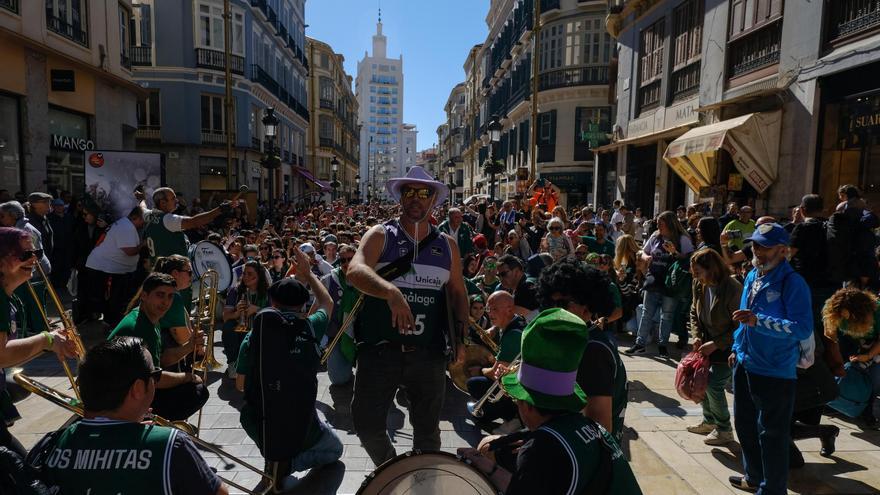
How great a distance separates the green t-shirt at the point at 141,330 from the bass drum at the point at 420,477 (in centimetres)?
216

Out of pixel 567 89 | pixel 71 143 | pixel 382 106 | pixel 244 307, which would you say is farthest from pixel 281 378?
pixel 382 106

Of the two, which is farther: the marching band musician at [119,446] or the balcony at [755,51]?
the balcony at [755,51]

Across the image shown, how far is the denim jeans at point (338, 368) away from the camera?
20.6ft

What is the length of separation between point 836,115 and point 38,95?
18390 mm

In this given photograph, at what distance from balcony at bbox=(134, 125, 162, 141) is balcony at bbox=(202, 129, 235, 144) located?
6.83ft

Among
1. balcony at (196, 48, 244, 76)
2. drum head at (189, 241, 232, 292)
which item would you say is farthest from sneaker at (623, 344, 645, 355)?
balcony at (196, 48, 244, 76)

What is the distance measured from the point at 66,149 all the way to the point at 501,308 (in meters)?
16.1

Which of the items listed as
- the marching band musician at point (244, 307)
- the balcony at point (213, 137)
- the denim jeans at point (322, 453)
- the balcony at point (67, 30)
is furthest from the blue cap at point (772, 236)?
the balcony at point (213, 137)

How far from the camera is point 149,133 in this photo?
26859mm

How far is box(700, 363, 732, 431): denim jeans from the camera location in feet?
15.5

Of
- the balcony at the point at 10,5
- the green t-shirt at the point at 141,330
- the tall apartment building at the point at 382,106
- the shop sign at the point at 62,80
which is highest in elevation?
the tall apartment building at the point at 382,106

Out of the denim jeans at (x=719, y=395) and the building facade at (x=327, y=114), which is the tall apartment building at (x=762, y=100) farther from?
the building facade at (x=327, y=114)

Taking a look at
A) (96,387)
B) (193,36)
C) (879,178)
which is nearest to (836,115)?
(879,178)

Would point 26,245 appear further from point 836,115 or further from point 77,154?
point 77,154
